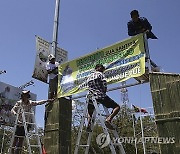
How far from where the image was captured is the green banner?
631 centimetres

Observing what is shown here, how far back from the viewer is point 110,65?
6887 mm

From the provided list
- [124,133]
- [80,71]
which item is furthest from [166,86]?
[124,133]

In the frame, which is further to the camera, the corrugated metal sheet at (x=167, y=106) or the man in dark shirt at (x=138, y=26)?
the man in dark shirt at (x=138, y=26)

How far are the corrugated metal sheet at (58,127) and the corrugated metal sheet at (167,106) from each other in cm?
278

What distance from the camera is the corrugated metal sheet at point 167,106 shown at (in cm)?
498

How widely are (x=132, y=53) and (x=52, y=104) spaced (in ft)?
8.67

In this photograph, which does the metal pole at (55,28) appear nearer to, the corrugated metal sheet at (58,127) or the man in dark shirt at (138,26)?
the corrugated metal sheet at (58,127)

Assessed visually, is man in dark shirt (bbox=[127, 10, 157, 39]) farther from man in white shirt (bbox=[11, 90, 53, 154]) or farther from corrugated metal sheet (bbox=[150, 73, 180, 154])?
man in white shirt (bbox=[11, 90, 53, 154])

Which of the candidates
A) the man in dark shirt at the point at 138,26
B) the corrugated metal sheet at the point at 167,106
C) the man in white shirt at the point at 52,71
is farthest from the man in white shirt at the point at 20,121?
the corrugated metal sheet at the point at 167,106

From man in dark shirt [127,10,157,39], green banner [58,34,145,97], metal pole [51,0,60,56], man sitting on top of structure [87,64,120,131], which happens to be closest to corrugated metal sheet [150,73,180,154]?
green banner [58,34,145,97]

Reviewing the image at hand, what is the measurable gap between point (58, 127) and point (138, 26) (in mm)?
3270

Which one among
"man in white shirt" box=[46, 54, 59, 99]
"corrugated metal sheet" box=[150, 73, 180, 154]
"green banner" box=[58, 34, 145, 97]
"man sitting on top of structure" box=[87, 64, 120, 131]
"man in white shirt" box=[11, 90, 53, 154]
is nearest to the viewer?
"corrugated metal sheet" box=[150, 73, 180, 154]

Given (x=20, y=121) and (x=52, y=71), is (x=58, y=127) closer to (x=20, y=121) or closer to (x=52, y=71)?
(x=20, y=121)

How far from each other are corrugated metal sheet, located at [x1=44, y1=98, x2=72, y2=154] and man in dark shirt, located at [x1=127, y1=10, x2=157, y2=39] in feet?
8.74
